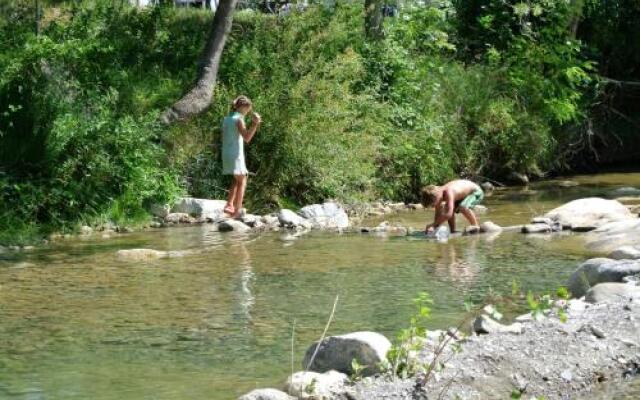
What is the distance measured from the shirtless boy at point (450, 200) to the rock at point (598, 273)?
4641 millimetres

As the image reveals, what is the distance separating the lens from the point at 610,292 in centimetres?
1005

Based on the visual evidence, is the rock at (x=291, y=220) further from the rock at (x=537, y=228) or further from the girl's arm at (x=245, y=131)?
the rock at (x=537, y=228)

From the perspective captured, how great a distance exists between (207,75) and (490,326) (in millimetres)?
12148

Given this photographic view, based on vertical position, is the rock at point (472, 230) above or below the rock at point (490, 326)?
below

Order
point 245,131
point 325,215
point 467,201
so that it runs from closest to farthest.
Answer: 1. point 467,201
2. point 245,131
3. point 325,215

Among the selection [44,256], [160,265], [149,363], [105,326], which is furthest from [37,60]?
[149,363]

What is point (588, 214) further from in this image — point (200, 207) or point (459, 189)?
point (200, 207)

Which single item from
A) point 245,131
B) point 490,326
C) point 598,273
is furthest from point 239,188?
point 490,326

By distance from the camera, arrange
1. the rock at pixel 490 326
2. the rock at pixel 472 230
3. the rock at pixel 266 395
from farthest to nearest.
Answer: the rock at pixel 472 230, the rock at pixel 490 326, the rock at pixel 266 395

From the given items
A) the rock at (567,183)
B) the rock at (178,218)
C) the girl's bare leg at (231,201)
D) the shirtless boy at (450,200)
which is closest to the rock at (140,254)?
the girl's bare leg at (231,201)

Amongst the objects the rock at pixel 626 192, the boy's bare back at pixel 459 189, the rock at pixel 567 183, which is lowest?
the rock at pixel 567 183

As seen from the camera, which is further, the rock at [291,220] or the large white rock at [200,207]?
the large white rock at [200,207]

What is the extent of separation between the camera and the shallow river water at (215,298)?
27.1 feet

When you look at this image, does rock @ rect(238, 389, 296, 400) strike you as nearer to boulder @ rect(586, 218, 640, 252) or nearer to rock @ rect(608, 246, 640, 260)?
rock @ rect(608, 246, 640, 260)
